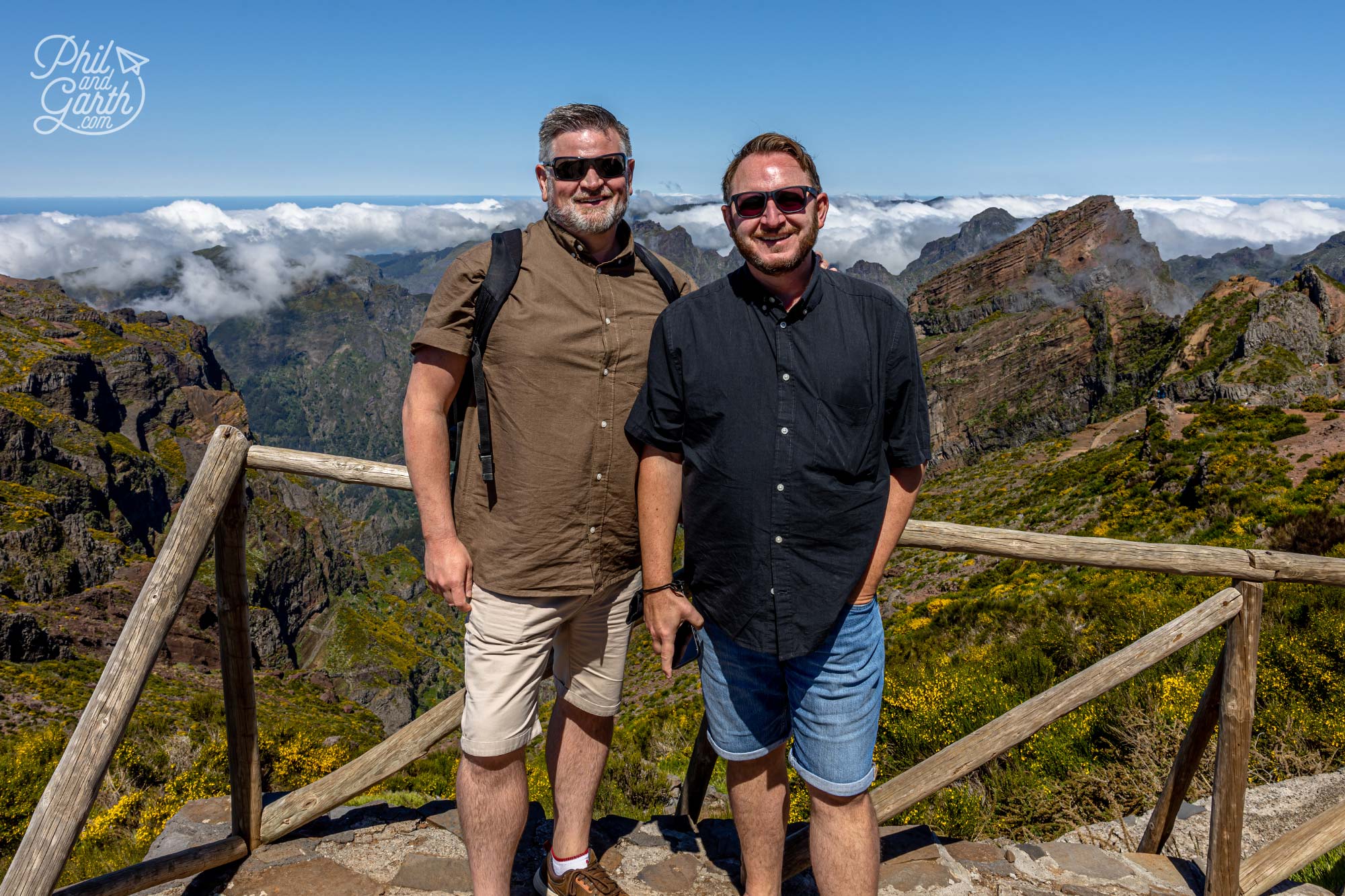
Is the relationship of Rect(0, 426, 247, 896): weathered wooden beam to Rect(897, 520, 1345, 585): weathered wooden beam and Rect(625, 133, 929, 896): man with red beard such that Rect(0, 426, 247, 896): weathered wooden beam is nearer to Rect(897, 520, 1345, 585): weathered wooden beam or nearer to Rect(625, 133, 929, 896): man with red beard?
Rect(625, 133, 929, 896): man with red beard

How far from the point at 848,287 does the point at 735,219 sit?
479 millimetres

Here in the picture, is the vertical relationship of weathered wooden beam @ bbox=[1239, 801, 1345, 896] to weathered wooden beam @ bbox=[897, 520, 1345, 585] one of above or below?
below

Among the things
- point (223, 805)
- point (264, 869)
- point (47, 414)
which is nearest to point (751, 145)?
point (264, 869)

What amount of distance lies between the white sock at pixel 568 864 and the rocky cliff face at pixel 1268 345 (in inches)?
2324

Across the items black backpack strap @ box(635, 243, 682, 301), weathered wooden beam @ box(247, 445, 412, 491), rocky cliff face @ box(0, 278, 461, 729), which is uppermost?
Answer: black backpack strap @ box(635, 243, 682, 301)

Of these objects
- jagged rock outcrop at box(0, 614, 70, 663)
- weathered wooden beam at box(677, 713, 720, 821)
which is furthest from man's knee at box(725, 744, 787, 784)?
jagged rock outcrop at box(0, 614, 70, 663)

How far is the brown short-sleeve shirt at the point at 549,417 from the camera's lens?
2.95 meters

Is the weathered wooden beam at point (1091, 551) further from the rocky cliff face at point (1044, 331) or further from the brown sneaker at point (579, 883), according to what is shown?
the rocky cliff face at point (1044, 331)

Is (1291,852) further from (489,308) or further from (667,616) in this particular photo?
(489,308)

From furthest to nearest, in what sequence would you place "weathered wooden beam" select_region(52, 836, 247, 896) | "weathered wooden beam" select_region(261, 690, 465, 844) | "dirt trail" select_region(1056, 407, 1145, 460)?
1. "dirt trail" select_region(1056, 407, 1145, 460)
2. "weathered wooden beam" select_region(261, 690, 465, 844)
3. "weathered wooden beam" select_region(52, 836, 247, 896)

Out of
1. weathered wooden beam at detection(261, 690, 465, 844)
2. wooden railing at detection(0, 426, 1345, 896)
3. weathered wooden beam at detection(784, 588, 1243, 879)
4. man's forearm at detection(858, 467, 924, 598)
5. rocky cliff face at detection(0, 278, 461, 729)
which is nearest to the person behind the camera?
man's forearm at detection(858, 467, 924, 598)

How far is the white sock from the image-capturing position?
11.4 feet

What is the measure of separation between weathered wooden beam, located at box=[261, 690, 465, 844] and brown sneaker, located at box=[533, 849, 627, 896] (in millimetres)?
816

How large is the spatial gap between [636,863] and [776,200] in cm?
317
